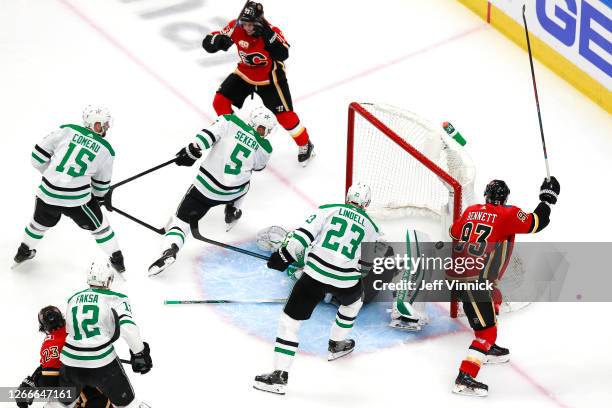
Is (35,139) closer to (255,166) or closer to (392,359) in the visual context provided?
(255,166)

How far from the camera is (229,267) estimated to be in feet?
22.9

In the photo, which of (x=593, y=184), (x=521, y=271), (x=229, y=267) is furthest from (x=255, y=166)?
(x=593, y=184)

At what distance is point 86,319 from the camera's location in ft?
18.5

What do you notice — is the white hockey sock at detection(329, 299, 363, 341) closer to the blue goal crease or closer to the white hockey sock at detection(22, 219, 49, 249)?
the blue goal crease

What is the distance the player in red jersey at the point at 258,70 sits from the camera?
7.25 metres

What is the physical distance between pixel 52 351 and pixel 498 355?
82.1 inches

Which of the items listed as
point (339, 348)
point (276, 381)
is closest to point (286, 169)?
point (339, 348)

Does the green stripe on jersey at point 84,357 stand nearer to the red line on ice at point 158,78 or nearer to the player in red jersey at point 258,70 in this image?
the red line on ice at point 158,78

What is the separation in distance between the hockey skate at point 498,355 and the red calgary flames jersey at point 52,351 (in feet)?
6.59

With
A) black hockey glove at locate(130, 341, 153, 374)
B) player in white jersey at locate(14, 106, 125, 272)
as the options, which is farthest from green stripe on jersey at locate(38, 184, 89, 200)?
black hockey glove at locate(130, 341, 153, 374)

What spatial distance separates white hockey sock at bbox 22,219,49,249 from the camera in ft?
22.2

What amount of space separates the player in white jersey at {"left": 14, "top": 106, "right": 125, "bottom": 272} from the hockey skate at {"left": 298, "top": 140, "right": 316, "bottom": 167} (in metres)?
1.37

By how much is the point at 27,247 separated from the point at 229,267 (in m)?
1.02

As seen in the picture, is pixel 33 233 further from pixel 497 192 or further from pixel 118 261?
pixel 497 192
